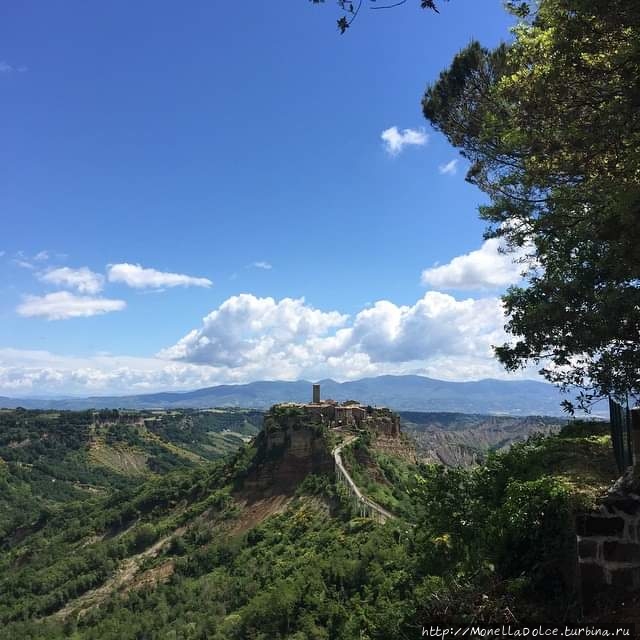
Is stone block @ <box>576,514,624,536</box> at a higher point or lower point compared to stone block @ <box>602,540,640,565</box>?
higher

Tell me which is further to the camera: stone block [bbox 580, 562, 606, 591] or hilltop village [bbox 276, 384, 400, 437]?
hilltop village [bbox 276, 384, 400, 437]

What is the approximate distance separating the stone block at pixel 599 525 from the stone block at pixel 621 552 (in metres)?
0.14

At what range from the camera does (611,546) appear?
7.32 metres

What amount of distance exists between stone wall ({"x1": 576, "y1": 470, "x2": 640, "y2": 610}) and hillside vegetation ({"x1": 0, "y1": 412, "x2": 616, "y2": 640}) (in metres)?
0.41

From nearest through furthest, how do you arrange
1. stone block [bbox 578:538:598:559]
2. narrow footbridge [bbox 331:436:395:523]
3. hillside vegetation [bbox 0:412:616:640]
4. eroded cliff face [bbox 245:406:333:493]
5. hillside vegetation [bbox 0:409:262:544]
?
stone block [bbox 578:538:598:559], hillside vegetation [bbox 0:412:616:640], narrow footbridge [bbox 331:436:395:523], eroded cliff face [bbox 245:406:333:493], hillside vegetation [bbox 0:409:262:544]

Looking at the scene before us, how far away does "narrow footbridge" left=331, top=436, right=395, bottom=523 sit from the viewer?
37219 millimetres

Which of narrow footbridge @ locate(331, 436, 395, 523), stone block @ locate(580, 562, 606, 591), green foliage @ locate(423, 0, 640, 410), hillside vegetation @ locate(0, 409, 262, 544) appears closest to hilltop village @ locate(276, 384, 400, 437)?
narrow footbridge @ locate(331, 436, 395, 523)

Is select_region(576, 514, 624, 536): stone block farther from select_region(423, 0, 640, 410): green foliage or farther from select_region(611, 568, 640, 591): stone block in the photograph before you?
select_region(423, 0, 640, 410): green foliage

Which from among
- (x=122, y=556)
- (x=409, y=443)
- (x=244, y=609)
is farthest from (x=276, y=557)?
(x=409, y=443)

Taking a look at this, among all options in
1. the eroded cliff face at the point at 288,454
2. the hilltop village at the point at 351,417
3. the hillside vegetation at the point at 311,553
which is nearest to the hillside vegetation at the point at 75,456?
the hillside vegetation at the point at 311,553

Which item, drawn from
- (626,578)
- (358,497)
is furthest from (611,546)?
(358,497)

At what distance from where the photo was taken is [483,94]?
18453 mm

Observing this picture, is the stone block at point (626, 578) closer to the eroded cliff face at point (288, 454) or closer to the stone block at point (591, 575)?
the stone block at point (591, 575)

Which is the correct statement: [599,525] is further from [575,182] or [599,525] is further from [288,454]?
[288,454]
